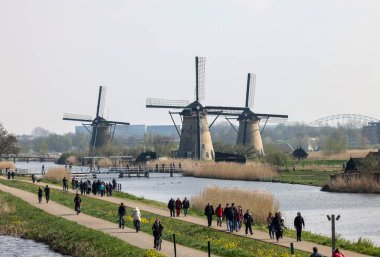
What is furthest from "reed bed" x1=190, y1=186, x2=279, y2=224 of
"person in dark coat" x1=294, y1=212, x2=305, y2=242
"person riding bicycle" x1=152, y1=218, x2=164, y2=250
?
"person riding bicycle" x1=152, y1=218, x2=164, y2=250

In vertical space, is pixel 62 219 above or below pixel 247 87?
below

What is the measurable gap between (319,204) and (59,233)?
25.4 metres

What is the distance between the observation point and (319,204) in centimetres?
6103

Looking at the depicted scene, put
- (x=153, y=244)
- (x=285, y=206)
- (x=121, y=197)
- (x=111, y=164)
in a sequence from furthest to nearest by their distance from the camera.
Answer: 1. (x=111, y=164)
2. (x=121, y=197)
3. (x=285, y=206)
4. (x=153, y=244)

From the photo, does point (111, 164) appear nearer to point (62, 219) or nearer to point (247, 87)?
point (247, 87)

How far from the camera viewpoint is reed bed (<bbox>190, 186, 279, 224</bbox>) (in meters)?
→ 45.4

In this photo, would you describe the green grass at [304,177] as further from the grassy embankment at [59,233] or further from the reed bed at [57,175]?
the grassy embankment at [59,233]

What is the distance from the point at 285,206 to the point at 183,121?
67.8 m

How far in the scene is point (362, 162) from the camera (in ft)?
260

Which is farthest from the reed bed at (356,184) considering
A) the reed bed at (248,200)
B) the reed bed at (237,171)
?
the reed bed at (248,200)

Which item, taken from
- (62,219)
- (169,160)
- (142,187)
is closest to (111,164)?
(169,160)

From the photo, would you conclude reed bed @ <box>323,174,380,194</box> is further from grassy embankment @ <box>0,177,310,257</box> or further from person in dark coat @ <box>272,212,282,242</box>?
person in dark coat @ <box>272,212,282,242</box>

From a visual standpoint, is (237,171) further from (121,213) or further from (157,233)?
(157,233)

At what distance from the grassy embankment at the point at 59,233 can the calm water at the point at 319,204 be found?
40.3ft
